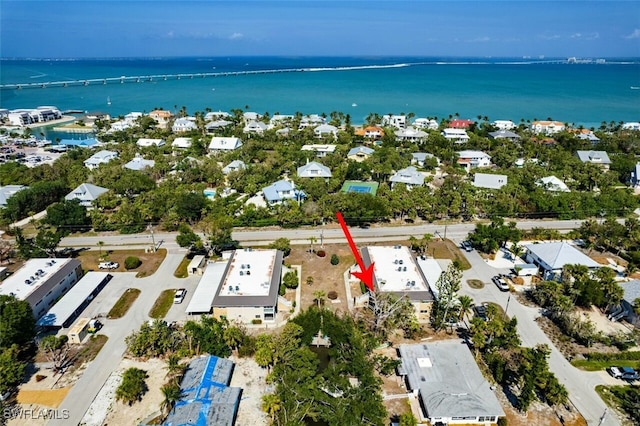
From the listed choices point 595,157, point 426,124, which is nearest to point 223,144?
point 426,124

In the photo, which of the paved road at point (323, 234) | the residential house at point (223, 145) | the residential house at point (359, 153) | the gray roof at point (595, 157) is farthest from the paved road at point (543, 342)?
the residential house at point (223, 145)

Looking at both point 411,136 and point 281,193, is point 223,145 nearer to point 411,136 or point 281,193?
point 281,193

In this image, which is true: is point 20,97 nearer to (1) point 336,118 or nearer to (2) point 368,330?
(1) point 336,118

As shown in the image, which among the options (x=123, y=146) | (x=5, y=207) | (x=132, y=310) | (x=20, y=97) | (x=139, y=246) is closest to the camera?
(x=132, y=310)

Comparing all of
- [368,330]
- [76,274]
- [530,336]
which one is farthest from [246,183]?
[530,336]

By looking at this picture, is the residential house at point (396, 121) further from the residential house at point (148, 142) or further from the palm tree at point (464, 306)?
the palm tree at point (464, 306)

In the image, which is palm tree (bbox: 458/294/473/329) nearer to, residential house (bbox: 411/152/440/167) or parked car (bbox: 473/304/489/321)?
parked car (bbox: 473/304/489/321)
